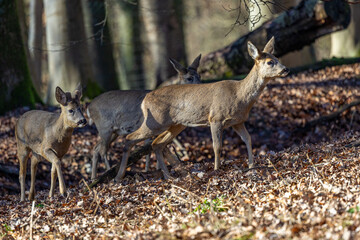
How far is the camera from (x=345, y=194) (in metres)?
6.44

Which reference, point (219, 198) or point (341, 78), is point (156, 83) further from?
point (219, 198)

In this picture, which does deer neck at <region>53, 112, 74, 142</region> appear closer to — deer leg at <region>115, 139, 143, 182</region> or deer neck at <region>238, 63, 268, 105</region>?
deer leg at <region>115, 139, 143, 182</region>

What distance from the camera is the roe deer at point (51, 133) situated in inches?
385

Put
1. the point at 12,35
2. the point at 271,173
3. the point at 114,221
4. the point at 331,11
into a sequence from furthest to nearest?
the point at 12,35, the point at 331,11, the point at 271,173, the point at 114,221

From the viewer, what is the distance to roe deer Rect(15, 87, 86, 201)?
9.77 metres

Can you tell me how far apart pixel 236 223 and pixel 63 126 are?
5141mm

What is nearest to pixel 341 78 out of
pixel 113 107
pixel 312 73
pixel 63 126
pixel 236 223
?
pixel 312 73

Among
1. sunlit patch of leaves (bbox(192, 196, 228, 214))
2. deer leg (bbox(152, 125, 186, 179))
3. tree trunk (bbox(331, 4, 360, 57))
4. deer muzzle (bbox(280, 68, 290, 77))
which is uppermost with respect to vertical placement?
deer muzzle (bbox(280, 68, 290, 77))

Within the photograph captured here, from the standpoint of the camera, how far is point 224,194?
766 cm

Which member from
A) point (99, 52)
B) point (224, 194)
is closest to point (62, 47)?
point (99, 52)

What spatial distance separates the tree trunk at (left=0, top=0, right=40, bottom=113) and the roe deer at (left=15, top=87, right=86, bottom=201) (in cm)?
475

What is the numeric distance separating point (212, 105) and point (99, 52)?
1050cm

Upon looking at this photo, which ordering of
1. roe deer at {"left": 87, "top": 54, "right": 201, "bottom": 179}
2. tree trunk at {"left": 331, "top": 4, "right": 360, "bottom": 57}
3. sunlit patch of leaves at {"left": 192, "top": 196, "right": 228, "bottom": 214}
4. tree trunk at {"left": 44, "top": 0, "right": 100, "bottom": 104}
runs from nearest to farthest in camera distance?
1. sunlit patch of leaves at {"left": 192, "top": 196, "right": 228, "bottom": 214}
2. roe deer at {"left": 87, "top": 54, "right": 201, "bottom": 179}
3. tree trunk at {"left": 44, "top": 0, "right": 100, "bottom": 104}
4. tree trunk at {"left": 331, "top": 4, "right": 360, "bottom": 57}

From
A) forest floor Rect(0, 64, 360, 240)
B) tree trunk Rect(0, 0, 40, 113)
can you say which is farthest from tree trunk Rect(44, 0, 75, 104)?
forest floor Rect(0, 64, 360, 240)
